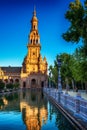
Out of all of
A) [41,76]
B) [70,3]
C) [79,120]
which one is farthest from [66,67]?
[41,76]

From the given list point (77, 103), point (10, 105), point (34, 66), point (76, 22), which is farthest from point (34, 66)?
point (77, 103)

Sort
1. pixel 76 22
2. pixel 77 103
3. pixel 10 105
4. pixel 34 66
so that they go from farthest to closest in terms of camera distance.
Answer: pixel 34 66, pixel 10 105, pixel 76 22, pixel 77 103

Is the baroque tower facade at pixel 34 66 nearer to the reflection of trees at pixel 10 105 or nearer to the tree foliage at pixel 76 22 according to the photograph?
the reflection of trees at pixel 10 105

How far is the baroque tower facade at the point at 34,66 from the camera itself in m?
151

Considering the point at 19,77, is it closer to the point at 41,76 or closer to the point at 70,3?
the point at 41,76

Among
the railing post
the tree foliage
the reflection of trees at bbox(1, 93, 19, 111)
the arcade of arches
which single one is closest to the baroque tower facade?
the arcade of arches

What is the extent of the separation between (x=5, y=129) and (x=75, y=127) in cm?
381

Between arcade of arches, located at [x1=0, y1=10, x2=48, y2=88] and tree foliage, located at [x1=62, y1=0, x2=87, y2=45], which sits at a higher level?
arcade of arches, located at [x1=0, y1=10, x2=48, y2=88]

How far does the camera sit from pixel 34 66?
152625 mm

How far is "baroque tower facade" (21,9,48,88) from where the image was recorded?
150625 millimetres

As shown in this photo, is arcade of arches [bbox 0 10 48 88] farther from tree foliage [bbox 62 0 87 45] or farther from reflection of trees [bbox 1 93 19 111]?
tree foliage [bbox 62 0 87 45]

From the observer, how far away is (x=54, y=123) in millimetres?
18891

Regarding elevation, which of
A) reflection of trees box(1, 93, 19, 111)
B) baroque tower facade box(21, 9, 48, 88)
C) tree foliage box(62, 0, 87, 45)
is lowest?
reflection of trees box(1, 93, 19, 111)

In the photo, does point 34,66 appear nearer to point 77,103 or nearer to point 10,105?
point 10,105
